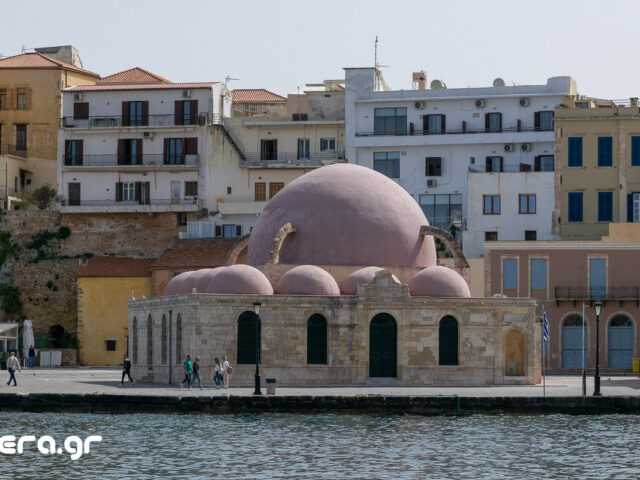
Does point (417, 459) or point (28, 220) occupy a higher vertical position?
point (28, 220)

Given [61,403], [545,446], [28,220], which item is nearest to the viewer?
[545,446]

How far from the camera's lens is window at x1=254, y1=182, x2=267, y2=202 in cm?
7044

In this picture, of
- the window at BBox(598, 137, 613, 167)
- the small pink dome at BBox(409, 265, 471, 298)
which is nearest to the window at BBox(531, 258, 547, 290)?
the window at BBox(598, 137, 613, 167)

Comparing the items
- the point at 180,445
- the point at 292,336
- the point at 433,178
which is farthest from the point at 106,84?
the point at 180,445

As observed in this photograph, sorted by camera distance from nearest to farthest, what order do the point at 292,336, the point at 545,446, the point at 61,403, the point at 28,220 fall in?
the point at 545,446
the point at 61,403
the point at 292,336
the point at 28,220

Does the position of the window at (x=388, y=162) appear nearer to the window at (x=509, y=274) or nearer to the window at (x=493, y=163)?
the window at (x=493, y=163)

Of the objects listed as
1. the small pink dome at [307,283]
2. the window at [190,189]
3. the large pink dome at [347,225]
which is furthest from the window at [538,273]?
the window at [190,189]

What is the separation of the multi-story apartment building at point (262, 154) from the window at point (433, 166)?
4330 mm

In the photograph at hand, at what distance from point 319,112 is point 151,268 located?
41.6ft

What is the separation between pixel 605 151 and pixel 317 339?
71.4 feet

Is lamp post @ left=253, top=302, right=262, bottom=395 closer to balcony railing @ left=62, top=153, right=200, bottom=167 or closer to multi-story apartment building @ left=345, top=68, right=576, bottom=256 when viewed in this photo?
multi-story apartment building @ left=345, top=68, right=576, bottom=256

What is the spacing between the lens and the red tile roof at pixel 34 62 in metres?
74.4

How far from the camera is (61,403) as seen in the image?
40.3m

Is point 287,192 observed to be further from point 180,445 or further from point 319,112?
point 319,112
